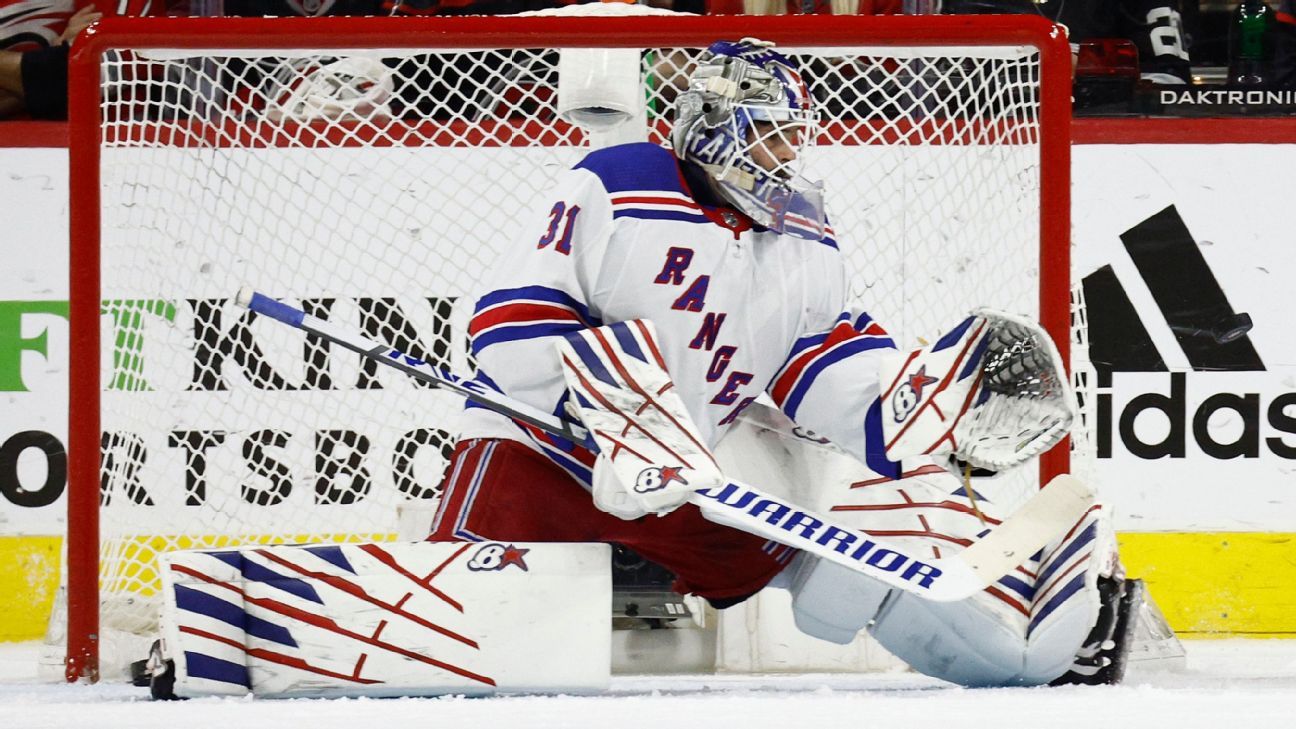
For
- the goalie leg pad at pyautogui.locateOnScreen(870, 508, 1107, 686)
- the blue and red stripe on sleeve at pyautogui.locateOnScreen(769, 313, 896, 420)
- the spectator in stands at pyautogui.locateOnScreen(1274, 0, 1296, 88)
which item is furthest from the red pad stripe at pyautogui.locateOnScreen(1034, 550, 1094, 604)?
the spectator in stands at pyautogui.locateOnScreen(1274, 0, 1296, 88)

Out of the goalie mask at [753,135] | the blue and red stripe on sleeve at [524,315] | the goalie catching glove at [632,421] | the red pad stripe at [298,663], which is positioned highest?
the goalie mask at [753,135]

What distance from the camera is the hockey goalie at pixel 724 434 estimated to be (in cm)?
220

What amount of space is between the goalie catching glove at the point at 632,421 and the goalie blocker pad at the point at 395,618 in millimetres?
161

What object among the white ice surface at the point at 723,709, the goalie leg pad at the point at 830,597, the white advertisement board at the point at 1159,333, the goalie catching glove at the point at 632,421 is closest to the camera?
the white ice surface at the point at 723,709

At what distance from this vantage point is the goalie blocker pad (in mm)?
2189

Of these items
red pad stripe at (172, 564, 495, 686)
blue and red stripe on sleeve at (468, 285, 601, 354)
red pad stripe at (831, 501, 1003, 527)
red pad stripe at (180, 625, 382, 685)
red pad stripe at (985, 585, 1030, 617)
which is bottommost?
red pad stripe at (180, 625, 382, 685)

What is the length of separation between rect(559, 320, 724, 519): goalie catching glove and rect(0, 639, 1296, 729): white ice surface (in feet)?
0.85

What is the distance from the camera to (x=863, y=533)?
2.33 meters

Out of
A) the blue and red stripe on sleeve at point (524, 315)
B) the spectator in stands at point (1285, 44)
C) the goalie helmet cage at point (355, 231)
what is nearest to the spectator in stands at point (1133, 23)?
the spectator in stands at point (1285, 44)

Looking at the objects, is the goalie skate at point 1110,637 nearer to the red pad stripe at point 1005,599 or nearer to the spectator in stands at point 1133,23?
the red pad stripe at point 1005,599

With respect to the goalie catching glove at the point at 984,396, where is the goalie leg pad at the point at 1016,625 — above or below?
below

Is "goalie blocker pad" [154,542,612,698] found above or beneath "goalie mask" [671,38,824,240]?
beneath

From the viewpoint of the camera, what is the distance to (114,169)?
9.08 ft

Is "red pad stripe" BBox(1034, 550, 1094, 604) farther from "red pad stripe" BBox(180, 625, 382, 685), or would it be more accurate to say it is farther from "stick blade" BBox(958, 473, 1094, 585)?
"red pad stripe" BBox(180, 625, 382, 685)
